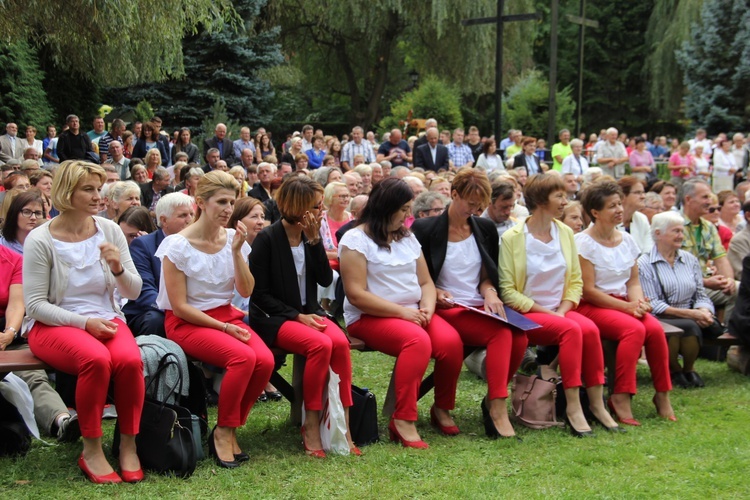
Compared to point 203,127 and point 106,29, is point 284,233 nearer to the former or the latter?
point 106,29

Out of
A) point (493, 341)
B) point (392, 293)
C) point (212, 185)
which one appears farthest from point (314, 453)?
point (212, 185)

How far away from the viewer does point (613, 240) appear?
5.95 meters

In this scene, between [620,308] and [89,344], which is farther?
[620,308]

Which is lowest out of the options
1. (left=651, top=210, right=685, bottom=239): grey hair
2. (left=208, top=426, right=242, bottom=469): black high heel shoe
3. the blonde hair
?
(left=208, top=426, right=242, bottom=469): black high heel shoe

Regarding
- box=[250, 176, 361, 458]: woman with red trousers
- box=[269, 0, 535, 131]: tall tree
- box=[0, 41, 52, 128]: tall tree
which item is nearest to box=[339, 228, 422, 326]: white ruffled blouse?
box=[250, 176, 361, 458]: woman with red trousers

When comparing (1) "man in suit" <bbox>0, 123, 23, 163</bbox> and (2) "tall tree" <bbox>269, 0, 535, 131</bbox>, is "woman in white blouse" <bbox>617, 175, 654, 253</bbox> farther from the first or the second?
(2) "tall tree" <bbox>269, 0, 535, 131</bbox>

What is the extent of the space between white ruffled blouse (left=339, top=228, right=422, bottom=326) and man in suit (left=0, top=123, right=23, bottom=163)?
10408 mm

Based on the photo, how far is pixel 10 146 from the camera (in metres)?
13.9

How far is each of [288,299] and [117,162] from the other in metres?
7.68

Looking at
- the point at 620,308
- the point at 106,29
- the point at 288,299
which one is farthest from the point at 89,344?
the point at 106,29

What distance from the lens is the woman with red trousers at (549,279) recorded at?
5.39 meters

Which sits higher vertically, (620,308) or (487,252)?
(487,252)

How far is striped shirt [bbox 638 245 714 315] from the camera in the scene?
6.48m

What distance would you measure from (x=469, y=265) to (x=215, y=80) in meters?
15.5
